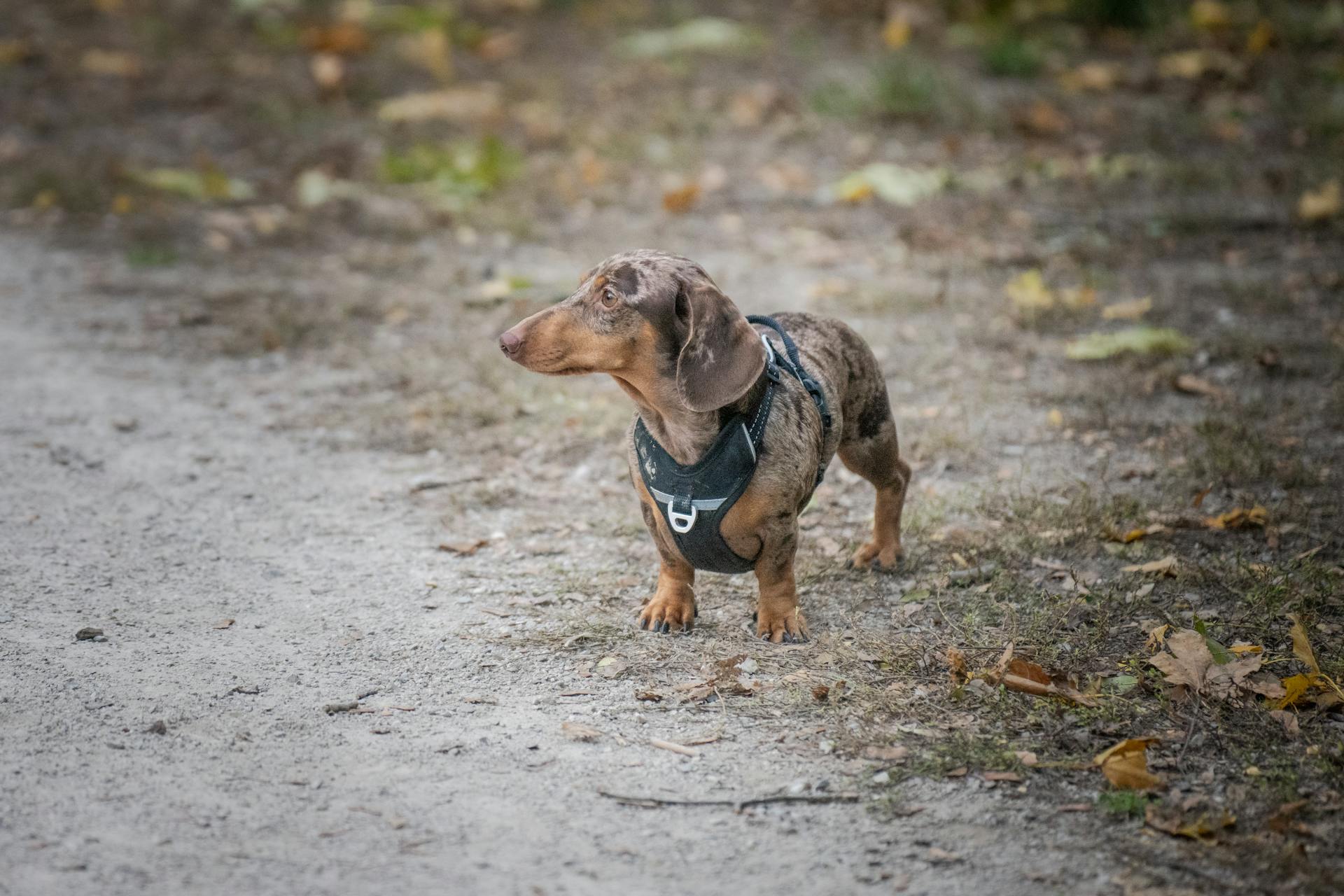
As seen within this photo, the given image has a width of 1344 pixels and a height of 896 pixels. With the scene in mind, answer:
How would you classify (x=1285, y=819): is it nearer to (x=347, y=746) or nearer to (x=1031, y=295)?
(x=347, y=746)

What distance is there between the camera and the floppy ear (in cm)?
357

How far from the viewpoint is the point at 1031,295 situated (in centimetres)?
713

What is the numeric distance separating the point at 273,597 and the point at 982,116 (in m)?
7.67

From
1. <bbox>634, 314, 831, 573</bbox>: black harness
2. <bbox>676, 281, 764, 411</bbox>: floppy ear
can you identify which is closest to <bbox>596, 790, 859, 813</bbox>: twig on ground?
<bbox>634, 314, 831, 573</bbox>: black harness

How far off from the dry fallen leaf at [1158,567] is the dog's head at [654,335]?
1.80 metres

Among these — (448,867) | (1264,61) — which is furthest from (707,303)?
(1264,61)

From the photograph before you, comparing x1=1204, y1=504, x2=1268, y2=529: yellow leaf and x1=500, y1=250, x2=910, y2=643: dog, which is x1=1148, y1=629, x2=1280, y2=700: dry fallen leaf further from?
x1=500, y1=250, x2=910, y2=643: dog

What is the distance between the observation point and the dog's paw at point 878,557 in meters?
4.61

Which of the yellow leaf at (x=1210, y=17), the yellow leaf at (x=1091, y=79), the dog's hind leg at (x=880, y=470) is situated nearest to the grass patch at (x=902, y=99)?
the yellow leaf at (x=1091, y=79)

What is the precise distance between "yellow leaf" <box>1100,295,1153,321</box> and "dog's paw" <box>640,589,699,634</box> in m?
3.88

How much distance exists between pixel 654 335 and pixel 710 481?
0.47 metres

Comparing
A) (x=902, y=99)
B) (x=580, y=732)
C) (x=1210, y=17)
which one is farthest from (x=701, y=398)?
(x=1210, y=17)

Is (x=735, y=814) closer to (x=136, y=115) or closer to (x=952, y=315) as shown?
(x=952, y=315)

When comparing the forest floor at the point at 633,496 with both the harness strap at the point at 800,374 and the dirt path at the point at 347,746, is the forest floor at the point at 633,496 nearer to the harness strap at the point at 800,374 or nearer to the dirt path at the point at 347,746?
the dirt path at the point at 347,746
